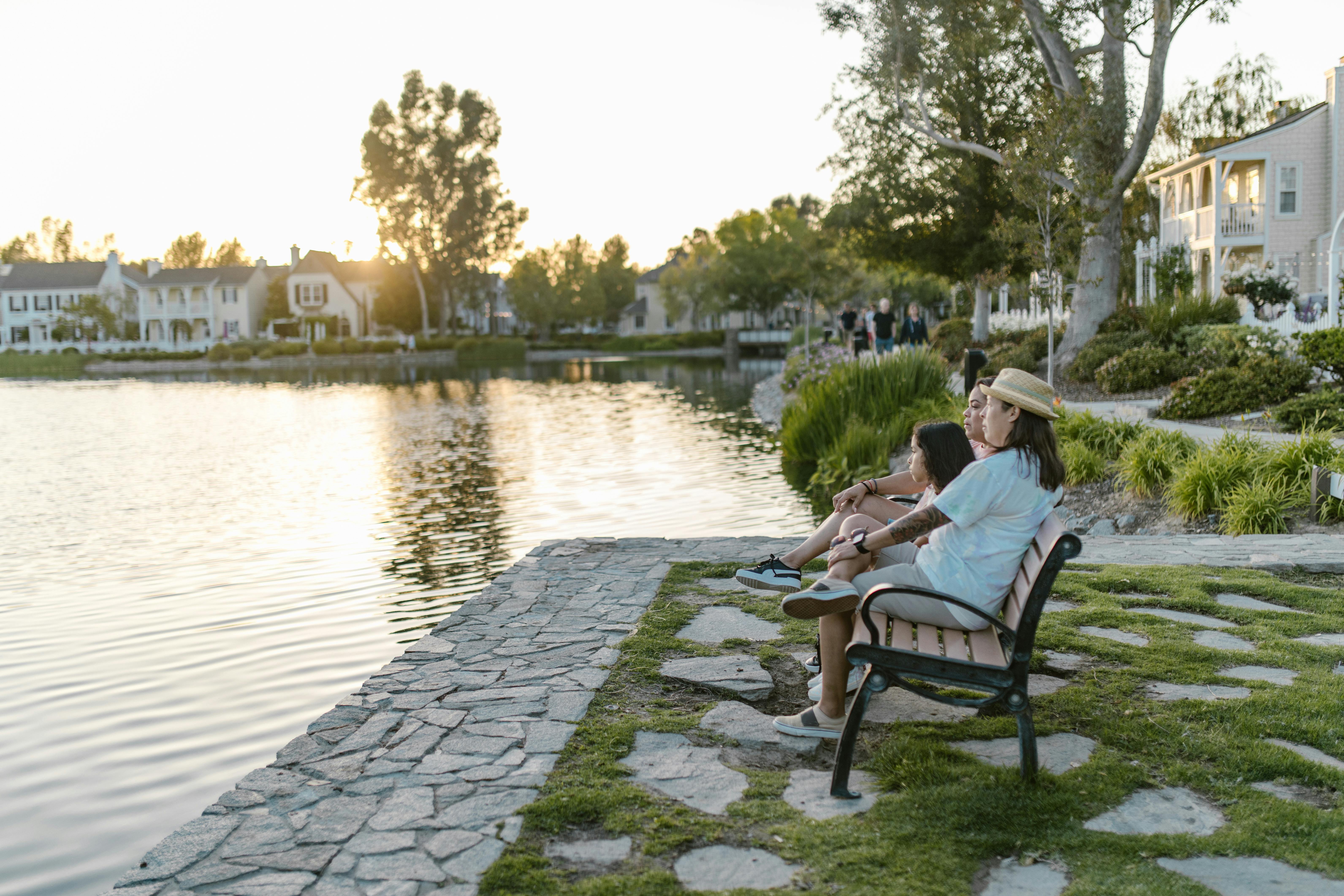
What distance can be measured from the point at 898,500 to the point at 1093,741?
156 centimetres

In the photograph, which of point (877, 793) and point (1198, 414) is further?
point (1198, 414)

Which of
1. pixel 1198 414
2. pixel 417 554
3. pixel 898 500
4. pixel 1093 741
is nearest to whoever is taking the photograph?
pixel 1093 741

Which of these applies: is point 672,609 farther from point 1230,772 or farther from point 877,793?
point 1230,772

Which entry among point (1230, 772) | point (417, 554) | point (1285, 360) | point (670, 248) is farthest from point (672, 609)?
point (670, 248)

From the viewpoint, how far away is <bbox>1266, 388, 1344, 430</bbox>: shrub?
36.0ft

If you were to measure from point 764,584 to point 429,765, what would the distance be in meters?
1.57

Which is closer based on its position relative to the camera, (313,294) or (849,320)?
(849,320)

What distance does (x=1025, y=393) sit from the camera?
388 centimetres

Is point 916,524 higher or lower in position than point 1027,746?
higher

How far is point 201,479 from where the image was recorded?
630 inches

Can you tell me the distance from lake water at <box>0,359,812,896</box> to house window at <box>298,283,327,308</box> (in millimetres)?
58202

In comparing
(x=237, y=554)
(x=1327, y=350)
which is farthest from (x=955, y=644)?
(x=1327, y=350)

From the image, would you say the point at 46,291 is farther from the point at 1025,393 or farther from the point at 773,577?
the point at 1025,393

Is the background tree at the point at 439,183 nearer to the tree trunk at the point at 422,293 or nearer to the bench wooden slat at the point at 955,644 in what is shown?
the tree trunk at the point at 422,293
